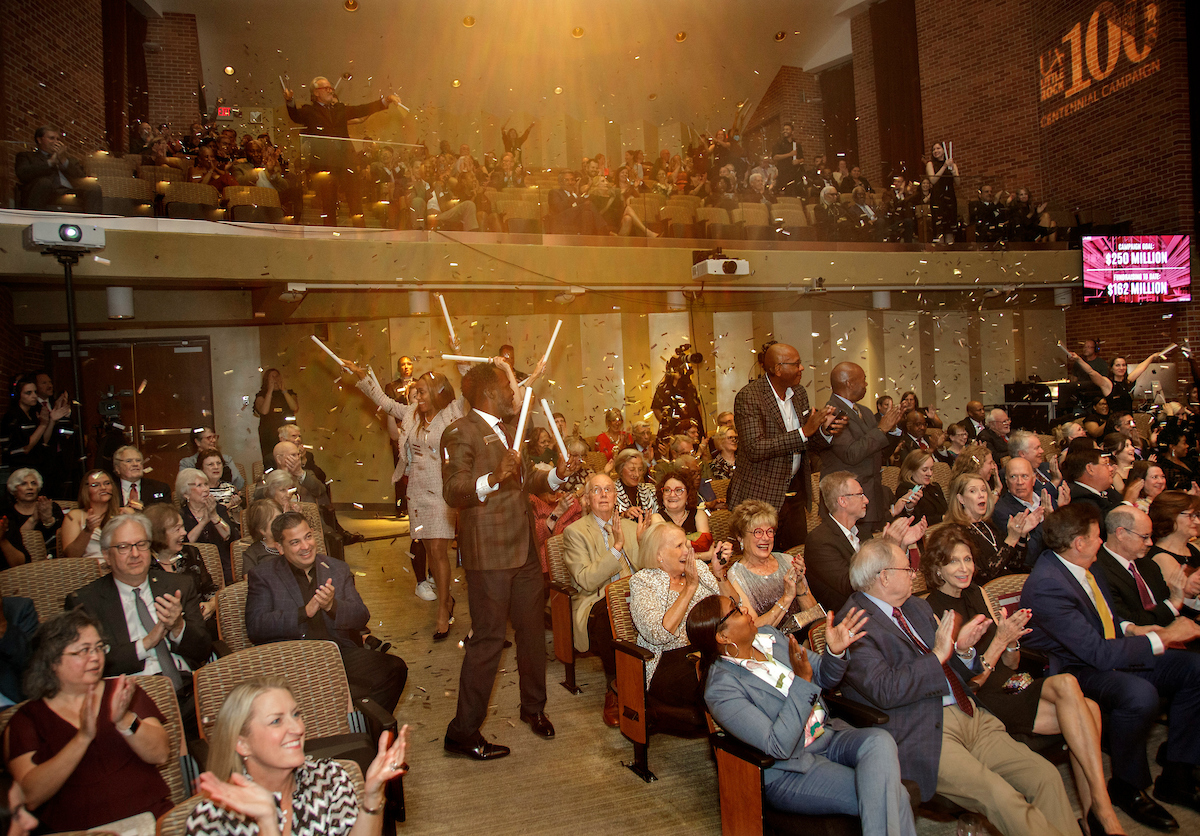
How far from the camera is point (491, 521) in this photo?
314cm

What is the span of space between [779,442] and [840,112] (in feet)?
46.4

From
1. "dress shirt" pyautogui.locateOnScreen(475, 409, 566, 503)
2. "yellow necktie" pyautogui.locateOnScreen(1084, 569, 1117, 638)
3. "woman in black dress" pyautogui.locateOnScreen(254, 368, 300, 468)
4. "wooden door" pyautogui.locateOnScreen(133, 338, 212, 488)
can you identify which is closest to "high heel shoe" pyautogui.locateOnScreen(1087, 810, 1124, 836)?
"yellow necktie" pyautogui.locateOnScreen(1084, 569, 1117, 638)

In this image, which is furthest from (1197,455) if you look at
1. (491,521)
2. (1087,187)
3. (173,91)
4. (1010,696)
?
(173,91)

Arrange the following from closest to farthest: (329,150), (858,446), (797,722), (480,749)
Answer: (797,722), (480,749), (858,446), (329,150)

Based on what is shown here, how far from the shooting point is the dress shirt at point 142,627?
110 inches

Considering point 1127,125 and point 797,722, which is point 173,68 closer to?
point 797,722

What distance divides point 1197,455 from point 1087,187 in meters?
8.48

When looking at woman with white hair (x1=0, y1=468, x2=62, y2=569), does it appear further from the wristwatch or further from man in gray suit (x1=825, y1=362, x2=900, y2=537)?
man in gray suit (x1=825, y1=362, x2=900, y2=537)

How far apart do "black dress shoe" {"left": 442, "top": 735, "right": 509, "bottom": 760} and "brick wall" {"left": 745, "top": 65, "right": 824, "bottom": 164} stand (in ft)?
48.5

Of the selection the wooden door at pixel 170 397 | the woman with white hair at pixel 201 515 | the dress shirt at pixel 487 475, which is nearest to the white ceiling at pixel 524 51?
the wooden door at pixel 170 397

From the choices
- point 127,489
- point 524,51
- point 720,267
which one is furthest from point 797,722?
point 524,51

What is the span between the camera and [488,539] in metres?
3.14

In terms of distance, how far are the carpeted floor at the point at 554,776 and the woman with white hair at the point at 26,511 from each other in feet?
7.01

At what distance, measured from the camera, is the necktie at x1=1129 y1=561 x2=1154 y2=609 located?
3.25 metres
